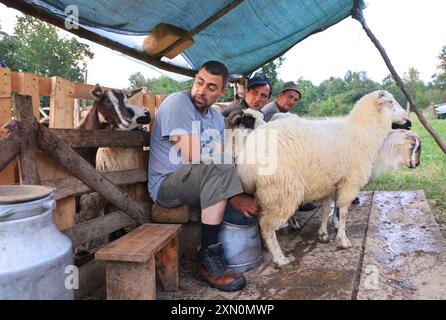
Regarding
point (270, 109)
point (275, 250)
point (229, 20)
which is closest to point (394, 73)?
point (270, 109)

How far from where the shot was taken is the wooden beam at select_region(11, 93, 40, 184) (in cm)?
186

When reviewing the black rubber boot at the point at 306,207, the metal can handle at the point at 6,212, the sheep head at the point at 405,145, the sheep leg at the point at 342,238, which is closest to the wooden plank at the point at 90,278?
the metal can handle at the point at 6,212

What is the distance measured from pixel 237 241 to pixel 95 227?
1091 millimetres

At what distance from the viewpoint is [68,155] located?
2164mm

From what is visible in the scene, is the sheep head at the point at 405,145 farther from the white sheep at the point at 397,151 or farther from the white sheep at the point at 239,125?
the white sheep at the point at 239,125

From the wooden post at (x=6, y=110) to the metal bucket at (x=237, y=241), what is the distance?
1.52 metres

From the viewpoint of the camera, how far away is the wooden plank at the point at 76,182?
219cm

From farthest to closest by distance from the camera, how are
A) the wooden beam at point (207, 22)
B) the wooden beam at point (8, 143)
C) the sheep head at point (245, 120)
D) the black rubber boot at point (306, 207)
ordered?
the black rubber boot at point (306, 207), the sheep head at point (245, 120), the wooden beam at point (207, 22), the wooden beam at point (8, 143)

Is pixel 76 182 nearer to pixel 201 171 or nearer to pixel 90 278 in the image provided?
pixel 90 278

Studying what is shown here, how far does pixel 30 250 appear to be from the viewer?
1.50 metres
